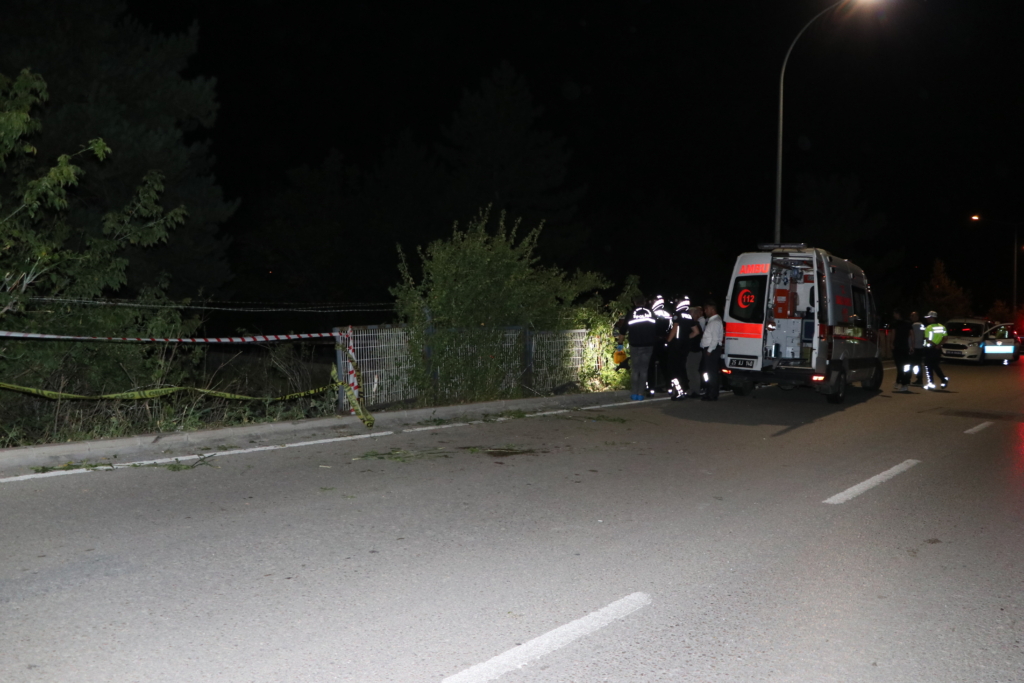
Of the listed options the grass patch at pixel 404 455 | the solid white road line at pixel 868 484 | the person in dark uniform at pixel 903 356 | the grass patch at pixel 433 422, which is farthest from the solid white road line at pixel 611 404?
the person in dark uniform at pixel 903 356

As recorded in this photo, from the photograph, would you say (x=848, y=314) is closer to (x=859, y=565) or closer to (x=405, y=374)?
(x=405, y=374)

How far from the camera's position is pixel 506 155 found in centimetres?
4778

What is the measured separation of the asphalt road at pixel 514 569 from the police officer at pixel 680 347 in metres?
5.63

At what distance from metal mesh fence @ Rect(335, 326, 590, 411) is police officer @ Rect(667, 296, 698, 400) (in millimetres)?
1814

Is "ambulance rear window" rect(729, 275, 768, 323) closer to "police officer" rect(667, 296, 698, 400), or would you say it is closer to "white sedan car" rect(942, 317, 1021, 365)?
"police officer" rect(667, 296, 698, 400)

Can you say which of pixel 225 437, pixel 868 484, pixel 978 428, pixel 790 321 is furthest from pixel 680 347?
pixel 225 437

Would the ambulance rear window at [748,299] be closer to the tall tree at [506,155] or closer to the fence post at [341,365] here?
the fence post at [341,365]

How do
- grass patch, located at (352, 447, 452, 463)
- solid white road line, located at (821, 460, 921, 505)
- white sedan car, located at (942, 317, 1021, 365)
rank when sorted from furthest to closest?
white sedan car, located at (942, 317, 1021, 365) → grass patch, located at (352, 447, 452, 463) → solid white road line, located at (821, 460, 921, 505)

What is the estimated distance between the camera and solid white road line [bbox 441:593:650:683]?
3803 millimetres

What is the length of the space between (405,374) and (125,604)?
838cm

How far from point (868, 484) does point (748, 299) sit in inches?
279

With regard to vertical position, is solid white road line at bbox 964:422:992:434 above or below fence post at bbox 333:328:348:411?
below

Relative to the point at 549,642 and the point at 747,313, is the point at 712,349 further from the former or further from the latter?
the point at 549,642

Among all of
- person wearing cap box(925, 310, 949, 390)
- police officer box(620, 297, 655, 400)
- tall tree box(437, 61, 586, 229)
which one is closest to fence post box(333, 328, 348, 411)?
police officer box(620, 297, 655, 400)
